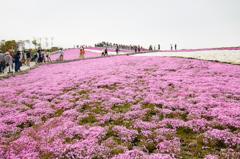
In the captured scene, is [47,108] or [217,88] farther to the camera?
[217,88]

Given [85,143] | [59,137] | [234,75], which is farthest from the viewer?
[234,75]

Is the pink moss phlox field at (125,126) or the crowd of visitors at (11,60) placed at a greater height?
the crowd of visitors at (11,60)

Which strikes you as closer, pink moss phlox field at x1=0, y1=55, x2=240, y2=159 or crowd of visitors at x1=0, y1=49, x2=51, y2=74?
pink moss phlox field at x1=0, y1=55, x2=240, y2=159

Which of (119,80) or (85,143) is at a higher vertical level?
(119,80)

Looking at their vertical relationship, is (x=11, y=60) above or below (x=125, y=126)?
above

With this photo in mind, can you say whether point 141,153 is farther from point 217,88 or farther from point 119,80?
point 119,80

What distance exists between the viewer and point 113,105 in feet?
31.4

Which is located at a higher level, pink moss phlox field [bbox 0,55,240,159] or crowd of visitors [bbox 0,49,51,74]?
crowd of visitors [bbox 0,49,51,74]

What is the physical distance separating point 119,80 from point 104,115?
8.14 metres

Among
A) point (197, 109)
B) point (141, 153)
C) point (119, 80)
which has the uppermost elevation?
point (119, 80)

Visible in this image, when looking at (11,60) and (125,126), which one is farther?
(11,60)

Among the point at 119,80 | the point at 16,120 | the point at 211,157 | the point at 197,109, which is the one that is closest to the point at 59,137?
the point at 16,120

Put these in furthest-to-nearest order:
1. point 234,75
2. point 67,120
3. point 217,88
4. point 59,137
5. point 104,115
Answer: point 234,75, point 217,88, point 104,115, point 67,120, point 59,137

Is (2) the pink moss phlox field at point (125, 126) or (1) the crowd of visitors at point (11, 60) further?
(1) the crowd of visitors at point (11, 60)
